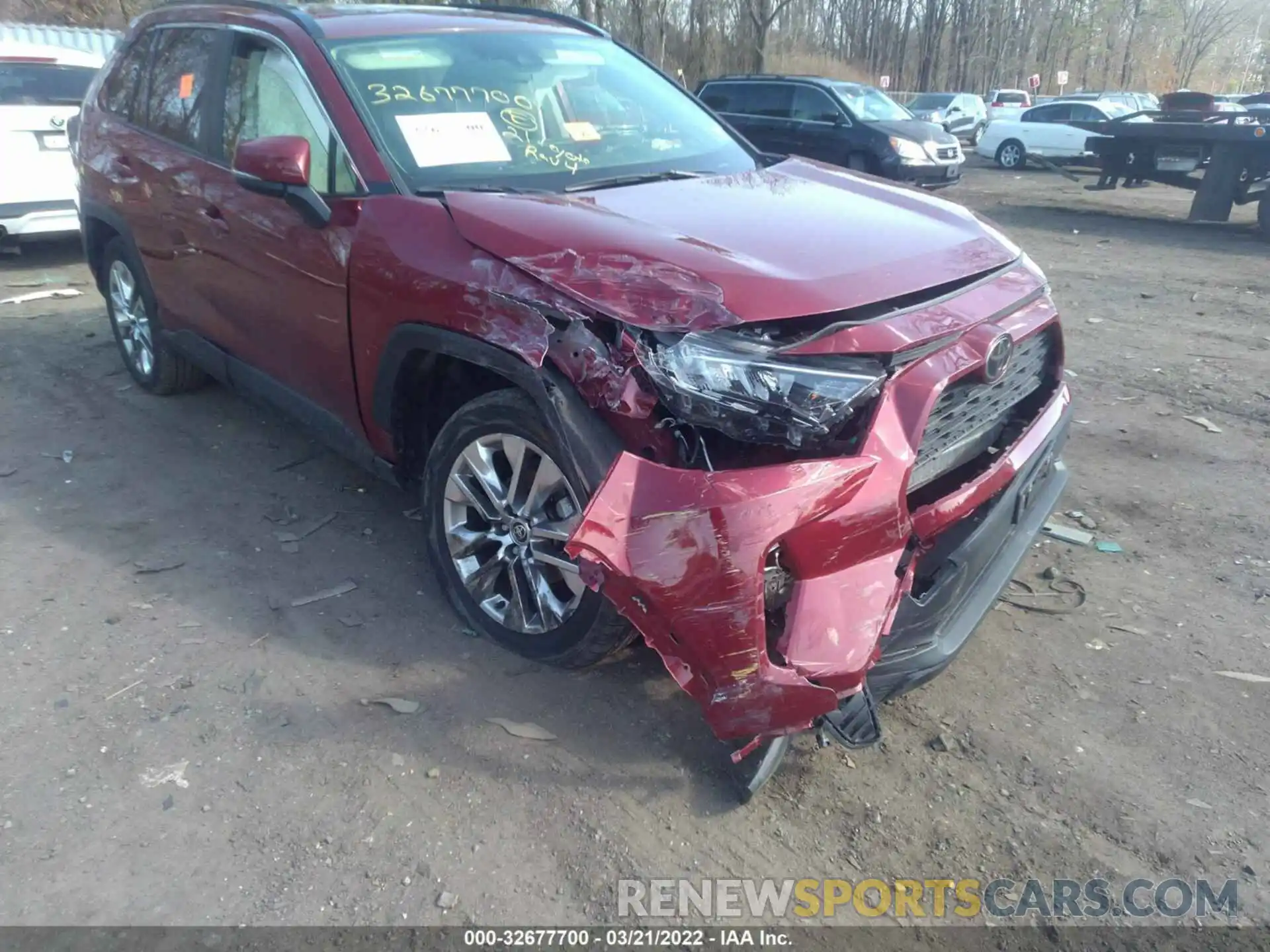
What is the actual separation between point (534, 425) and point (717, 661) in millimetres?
943

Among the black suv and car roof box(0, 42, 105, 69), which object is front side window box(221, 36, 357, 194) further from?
the black suv

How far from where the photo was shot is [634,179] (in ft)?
11.7

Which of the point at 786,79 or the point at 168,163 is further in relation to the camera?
the point at 786,79

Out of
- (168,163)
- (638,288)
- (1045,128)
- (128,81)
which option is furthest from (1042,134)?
(638,288)

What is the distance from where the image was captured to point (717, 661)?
238 cm

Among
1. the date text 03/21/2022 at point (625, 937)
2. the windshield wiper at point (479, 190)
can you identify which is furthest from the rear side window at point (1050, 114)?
the date text 03/21/2022 at point (625, 937)

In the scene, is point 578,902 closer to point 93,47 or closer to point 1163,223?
point 1163,223

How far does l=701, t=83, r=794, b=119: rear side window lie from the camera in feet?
51.6

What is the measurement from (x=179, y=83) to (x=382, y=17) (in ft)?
4.47

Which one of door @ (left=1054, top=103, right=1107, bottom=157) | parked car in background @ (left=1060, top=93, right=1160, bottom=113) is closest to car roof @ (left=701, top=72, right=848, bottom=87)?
door @ (left=1054, top=103, right=1107, bottom=157)

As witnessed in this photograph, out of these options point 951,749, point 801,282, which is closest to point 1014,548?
point 951,749

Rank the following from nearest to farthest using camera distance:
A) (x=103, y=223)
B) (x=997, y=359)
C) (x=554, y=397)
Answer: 1. (x=554, y=397)
2. (x=997, y=359)
3. (x=103, y=223)

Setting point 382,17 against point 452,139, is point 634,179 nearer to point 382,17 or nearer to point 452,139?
point 452,139

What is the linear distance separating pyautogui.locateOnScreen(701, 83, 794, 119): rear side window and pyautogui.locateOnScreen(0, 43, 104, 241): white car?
9.99 m
